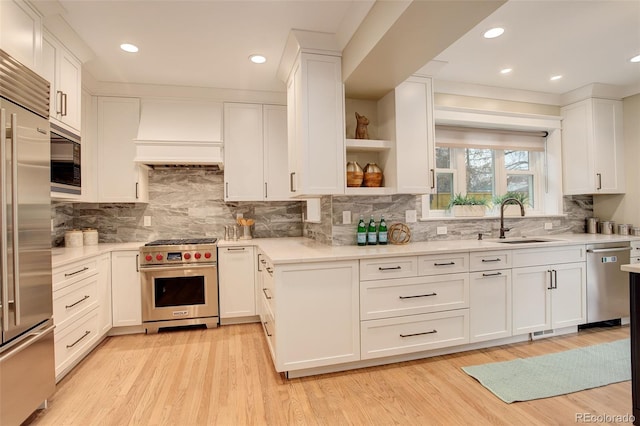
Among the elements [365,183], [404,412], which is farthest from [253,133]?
[404,412]

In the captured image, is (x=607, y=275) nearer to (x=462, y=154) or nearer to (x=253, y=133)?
(x=462, y=154)

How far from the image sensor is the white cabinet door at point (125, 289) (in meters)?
3.14

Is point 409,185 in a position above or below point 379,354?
above

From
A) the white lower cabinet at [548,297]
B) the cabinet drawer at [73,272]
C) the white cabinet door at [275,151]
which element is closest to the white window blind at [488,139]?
the white lower cabinet at [548,297]

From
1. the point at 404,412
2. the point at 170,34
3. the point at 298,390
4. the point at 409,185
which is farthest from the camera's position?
the point at 409,185

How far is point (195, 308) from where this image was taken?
330cm

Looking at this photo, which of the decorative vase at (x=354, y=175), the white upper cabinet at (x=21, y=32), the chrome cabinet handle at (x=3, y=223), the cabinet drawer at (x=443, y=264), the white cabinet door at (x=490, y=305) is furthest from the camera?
the decorative vase at (x=354, y=175)

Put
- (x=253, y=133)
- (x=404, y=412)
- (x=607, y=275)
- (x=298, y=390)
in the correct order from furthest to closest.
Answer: (x=253, y=133)
(x=607, y=275)
(x=298, y=390)
(x=404, y=412)

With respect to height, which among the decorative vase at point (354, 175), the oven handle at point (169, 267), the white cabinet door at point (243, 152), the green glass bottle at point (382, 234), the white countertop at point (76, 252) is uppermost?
the white cabinet door at point (243, 152)

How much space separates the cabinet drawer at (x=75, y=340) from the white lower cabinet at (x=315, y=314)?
1516 mm

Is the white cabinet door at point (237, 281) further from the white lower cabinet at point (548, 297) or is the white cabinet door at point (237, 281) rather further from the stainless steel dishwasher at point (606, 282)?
the stainless steel dishwasher at point (606, 282)

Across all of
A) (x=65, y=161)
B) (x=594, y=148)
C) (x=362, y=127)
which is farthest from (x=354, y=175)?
(x=594, y=148)

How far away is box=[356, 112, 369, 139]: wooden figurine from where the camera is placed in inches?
114

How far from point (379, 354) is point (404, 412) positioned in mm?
512
